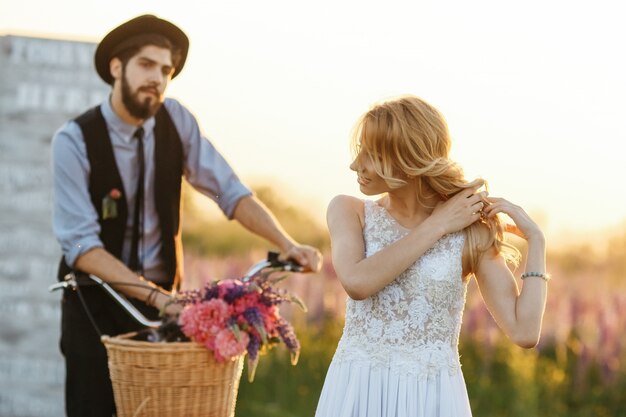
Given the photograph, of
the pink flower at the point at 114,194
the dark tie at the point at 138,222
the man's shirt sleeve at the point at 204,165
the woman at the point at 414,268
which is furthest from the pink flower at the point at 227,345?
the man's shirt sleeve at the point at 204,165

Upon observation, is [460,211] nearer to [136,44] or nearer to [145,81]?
A: [145,81]

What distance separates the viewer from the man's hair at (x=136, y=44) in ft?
16.5

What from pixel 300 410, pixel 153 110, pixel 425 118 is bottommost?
pixel 300 410

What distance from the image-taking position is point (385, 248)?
3.47 meters

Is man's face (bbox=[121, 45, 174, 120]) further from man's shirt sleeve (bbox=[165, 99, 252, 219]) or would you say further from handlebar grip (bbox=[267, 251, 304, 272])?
handlebar grip (bbox=[267, 251, 304, 272])

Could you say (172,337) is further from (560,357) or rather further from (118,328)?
(560,357)

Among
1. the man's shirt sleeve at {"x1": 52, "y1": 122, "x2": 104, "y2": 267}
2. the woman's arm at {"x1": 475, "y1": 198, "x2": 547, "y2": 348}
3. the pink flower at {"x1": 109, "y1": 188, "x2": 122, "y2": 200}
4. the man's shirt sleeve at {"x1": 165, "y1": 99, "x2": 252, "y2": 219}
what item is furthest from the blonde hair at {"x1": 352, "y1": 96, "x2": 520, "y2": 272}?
the man's shirt sleeve at {"x1": 165, "y1": 99, "x2": 252, "y2": 219}

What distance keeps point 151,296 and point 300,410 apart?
3795 millimetres

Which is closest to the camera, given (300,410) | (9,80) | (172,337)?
(172,337)

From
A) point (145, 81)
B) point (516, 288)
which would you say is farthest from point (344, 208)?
point (145, 81)

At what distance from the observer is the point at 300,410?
7953 mm

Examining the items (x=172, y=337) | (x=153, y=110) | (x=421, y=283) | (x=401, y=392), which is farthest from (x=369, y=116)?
(x=153, y=110)

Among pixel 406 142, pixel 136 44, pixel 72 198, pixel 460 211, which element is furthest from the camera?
pixel 136 44

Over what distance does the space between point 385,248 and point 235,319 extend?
2.84 feet
